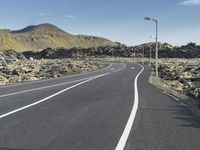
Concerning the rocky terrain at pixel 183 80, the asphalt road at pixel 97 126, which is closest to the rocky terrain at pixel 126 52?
the rocky terrain at pixel 183 80

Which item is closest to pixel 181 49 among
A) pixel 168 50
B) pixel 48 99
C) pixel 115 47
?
pixel 168 50

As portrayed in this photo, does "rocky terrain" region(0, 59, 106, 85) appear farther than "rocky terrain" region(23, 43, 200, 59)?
No

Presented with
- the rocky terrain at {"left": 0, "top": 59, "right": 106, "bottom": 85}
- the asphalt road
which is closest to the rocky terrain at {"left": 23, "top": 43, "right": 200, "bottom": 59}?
the rocky terrain at {"left": 0, "top": 59, "right": 106, "bottom": 85}

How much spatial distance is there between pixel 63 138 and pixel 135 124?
2757 millimetres

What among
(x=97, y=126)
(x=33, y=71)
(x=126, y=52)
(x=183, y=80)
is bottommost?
(x=126, y=52)

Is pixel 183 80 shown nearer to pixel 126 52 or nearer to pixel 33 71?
pixel 33 71

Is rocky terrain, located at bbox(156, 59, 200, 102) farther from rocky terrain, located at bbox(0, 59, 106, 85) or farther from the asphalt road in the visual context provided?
rocky terrain, located at bbox(0, 59, 106, 85)

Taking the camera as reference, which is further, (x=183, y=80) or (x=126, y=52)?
(x=126, y=52)

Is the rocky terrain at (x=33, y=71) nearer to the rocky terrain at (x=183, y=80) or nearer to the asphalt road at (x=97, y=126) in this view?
the rocky terrain at (x=183, y=80)

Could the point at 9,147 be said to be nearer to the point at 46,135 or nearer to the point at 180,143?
the point at 46,135

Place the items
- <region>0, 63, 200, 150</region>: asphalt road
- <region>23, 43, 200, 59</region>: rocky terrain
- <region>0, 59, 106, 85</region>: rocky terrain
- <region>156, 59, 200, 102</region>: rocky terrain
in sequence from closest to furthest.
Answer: <region>0, 63, 200, 150</region>: asphalt road, <region>156, 59, 200, 102</region>: rocky terrain, <region>0, 59, 106, 85</region>: rocky terrain, <region>23, 43, 200, 59</region>: rocky terrain

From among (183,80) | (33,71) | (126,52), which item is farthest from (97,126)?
(126,52)

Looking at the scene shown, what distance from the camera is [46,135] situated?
9.91 m

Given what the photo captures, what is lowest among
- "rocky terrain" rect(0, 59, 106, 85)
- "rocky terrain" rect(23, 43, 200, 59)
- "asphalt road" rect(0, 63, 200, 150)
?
"rocky terrain" rect(23, 43, 200, 59)
